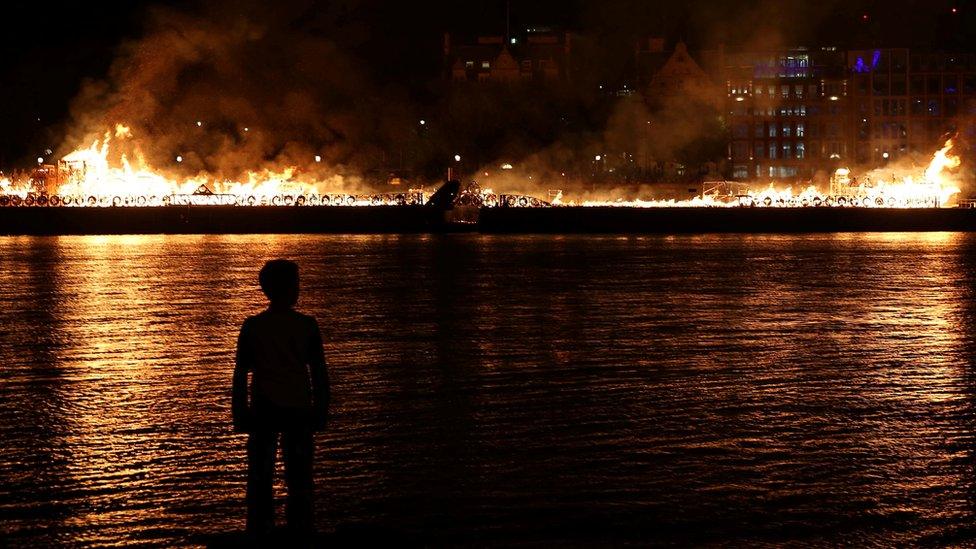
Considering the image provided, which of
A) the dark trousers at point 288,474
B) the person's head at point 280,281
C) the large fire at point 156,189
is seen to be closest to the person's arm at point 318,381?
the dark trousers at point 288,474

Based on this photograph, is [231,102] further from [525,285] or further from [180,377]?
[180,377]

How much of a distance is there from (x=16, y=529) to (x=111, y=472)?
5.70ft

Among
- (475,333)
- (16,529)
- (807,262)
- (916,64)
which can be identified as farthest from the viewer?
(916,64)

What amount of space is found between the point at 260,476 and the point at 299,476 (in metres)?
0.24

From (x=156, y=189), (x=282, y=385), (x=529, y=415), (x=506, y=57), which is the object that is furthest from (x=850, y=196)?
(x=282, y=385)

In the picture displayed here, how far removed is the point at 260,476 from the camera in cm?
799

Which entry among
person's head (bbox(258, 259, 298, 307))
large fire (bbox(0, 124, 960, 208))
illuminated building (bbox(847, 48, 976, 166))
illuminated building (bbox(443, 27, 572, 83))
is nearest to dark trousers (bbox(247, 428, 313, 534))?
person's head (bbox(258, 259, 298, 307))

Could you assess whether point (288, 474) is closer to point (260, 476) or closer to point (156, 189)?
point (260, 476)

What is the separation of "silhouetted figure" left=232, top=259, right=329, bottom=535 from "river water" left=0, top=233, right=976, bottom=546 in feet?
2.04

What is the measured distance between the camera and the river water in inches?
383

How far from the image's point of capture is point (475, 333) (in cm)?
2194

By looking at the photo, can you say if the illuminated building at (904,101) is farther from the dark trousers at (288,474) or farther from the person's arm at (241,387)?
the person's arm at (241,387)

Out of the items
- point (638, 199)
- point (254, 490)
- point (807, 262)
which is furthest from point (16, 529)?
point (638, 199)

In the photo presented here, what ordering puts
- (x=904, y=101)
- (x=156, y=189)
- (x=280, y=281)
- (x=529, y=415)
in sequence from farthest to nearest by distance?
(x=904, y=101) → (x=156, y=189) → (x=529, y=415) → (x=280, y=281)
